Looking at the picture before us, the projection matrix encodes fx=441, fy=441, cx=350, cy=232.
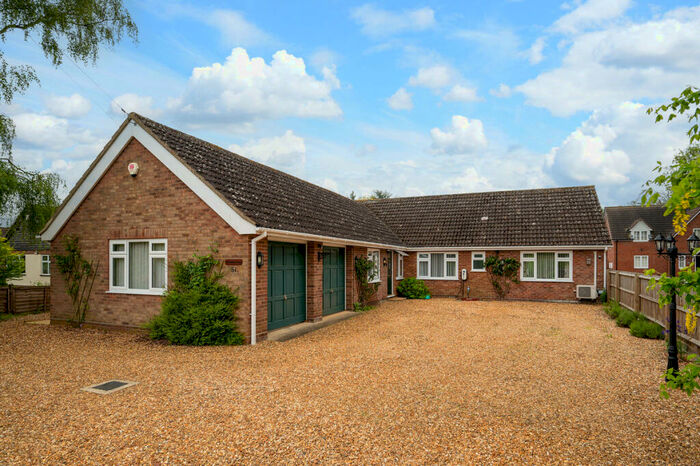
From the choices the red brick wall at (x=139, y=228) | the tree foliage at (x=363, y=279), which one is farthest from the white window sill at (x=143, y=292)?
the tree foliage at (x=363, y=279)

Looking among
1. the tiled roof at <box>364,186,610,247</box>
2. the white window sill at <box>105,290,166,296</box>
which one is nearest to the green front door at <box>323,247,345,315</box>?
the white window sill at <box>105,290,166,296</box>

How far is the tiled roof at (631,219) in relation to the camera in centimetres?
4056

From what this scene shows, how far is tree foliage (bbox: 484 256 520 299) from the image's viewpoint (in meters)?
20.3

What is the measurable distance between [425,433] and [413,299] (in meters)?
15.8

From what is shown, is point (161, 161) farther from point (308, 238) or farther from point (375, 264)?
point (375, 264)

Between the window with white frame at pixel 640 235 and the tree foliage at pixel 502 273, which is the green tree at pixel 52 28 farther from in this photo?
the window with white frame at pixel 640 235

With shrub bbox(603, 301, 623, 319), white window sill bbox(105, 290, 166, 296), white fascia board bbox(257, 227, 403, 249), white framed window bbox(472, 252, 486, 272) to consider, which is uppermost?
white fascia board bbox(257, 227, 403, 249)

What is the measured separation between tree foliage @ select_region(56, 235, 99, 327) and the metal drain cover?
6.01 m

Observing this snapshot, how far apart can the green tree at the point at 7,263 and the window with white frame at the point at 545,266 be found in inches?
821

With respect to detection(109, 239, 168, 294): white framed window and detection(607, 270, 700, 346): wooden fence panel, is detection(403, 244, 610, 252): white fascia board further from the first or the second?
detection(109, 239, 168, 294): white framed window

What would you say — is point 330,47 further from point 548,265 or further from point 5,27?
point 548,265

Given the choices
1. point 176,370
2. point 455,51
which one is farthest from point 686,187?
point 455,51

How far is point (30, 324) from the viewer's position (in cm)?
1303

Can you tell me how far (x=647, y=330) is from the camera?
1105 centimetres
